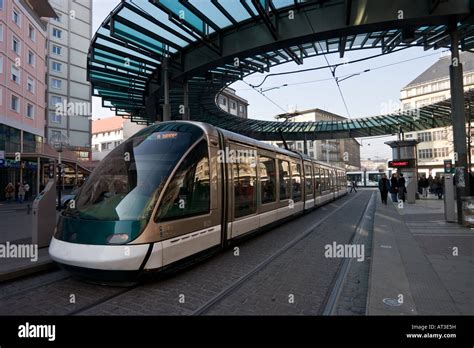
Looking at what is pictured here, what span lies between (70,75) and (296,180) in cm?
4761

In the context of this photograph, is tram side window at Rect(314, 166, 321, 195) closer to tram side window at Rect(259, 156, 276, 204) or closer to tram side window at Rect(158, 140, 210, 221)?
tram side window at Rect(259, 156, 276, 204)

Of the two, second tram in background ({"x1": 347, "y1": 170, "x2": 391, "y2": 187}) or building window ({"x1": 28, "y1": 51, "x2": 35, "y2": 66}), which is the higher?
building window ({"x1": 28, "y1": 51, "x2": 35, "y2": 66})

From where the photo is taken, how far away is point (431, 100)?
231 feet

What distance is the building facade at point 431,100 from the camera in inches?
2621

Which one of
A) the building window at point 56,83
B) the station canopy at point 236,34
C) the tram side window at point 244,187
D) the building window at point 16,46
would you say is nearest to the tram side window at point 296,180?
the tram side window at point 244,187

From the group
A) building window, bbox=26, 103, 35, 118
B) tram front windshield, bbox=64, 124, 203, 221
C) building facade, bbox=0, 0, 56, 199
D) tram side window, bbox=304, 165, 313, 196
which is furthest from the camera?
building window, bbox=26, 103, 35, 118

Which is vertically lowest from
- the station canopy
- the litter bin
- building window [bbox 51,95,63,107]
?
the litter bin

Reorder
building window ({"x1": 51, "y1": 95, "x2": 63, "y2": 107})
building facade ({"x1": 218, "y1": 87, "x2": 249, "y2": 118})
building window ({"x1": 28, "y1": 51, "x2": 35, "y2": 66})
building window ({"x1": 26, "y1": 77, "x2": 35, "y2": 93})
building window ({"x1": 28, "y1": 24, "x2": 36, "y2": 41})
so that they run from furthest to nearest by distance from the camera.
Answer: building facade ({"x1": 218, "y1": 87, "x2": 249, "y2": 118}), building window ({"x1": 51, "y1": 95, "x2": 63, "y2": 107}), building window ({"x1": 28, "y1": 51, "x2": 35, "y2": 66}), building window ({"x1": 28, "y1": 24, "x2": 36, "y2": 41}), building window ({"x1": 26, "y1": 77, "x2": 35, "y2": 93})

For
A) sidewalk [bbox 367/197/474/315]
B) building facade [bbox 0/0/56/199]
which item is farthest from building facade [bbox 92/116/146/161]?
sidewalk [bbox 367/197/474/315]

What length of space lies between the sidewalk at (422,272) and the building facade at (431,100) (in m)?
64.3

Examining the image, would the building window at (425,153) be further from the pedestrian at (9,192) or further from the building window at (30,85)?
the pedestrian at (9,192)

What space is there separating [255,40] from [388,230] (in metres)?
8.01

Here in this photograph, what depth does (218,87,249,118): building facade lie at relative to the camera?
2162 inches

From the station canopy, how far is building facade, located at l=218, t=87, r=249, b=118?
38.6 m
